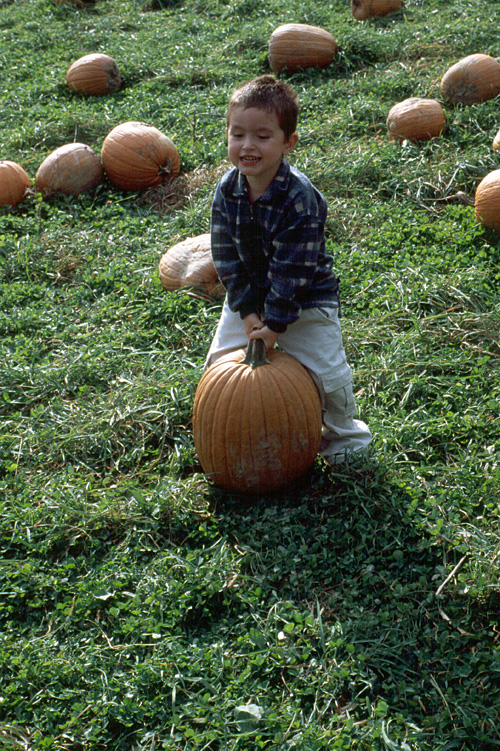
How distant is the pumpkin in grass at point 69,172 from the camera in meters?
6.32

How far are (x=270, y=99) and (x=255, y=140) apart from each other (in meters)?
0.17

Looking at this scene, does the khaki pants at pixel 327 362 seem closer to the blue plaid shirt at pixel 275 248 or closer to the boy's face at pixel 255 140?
the blue plaid shirt at pixel 275 248

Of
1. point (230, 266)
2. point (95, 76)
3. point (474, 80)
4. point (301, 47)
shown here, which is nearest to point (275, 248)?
point (230, 266)

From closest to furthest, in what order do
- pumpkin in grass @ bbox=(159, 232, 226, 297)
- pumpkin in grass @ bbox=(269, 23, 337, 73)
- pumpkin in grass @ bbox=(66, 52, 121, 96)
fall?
1. pumpkin in grass @ bbox=(159, 232, 226, 297)
2. pumpkin in grass @ bbox=(269, 23, 337, 73)
3. pumpkin in grass @ bbox=(66, 52, 121, 96)

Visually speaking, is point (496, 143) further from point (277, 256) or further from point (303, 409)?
point (303, 409)

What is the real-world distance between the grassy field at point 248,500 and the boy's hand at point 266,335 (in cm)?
72

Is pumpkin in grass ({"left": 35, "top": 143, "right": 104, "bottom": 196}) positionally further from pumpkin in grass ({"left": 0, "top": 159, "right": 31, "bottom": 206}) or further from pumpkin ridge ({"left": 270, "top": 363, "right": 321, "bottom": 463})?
pumpkin ridge ({"left": 270, "top": 363, "right": 321, "bottom": 463})

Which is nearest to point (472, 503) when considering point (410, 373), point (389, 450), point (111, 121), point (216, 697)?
point (389, 450)

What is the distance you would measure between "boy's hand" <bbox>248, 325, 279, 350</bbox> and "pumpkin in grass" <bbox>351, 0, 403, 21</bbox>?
721cm

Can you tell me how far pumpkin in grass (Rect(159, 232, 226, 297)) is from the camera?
4.92 meters

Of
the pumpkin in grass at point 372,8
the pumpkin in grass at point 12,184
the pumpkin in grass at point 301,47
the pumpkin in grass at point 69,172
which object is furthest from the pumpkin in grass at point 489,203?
the pumpkin in grass at point 372,8

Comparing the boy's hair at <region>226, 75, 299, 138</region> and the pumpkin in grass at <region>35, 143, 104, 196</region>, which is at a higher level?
the boy's hair at <region>226, 75, 299, 138</region>

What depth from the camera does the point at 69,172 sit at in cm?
632

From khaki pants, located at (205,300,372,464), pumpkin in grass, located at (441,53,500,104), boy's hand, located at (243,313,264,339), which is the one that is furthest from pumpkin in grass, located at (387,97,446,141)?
boy's hand, located at (243,313,264,339)
